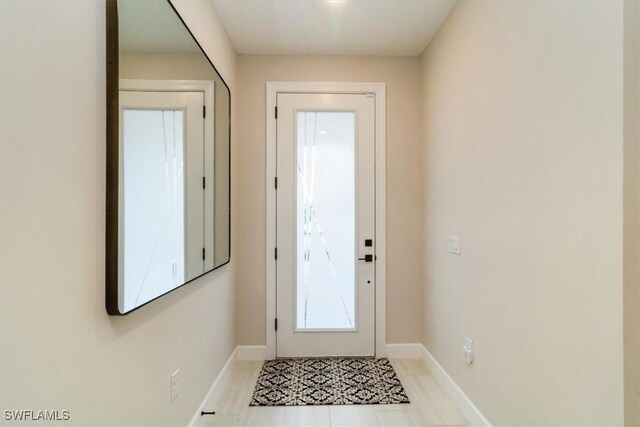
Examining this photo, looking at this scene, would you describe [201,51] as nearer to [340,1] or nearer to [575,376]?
[340,1]

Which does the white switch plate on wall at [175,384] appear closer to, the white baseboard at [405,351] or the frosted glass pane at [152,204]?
the frosted glass pane at [152,204]

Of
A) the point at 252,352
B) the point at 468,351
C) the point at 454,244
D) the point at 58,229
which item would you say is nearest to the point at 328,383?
the point at 252,352

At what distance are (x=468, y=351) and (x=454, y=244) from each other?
2.13 feet

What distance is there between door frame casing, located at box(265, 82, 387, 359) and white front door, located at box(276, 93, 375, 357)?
44 mm

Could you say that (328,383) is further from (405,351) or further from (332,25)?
(332,25)

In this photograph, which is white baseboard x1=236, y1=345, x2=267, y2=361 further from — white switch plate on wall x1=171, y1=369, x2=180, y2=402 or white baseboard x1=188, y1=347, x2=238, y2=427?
white switch plate on wall x1=171, y1=369, x2=180, y2=402

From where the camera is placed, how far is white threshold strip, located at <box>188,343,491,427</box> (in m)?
1.80

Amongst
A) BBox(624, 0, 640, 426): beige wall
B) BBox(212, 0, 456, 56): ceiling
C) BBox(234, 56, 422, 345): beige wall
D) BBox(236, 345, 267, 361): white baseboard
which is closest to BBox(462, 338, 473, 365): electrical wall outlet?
BBox(234, 56, 422, 345): beige wall

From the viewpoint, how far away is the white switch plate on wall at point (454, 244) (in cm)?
204

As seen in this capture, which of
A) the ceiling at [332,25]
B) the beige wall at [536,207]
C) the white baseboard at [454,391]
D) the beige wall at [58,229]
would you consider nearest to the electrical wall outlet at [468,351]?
the beige wall at [536,207]

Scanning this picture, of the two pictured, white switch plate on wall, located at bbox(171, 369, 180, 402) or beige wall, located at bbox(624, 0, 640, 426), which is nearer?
beige wall, located at bbox(624, 0, 640, 426)

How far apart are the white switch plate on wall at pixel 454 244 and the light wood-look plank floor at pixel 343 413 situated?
970mm

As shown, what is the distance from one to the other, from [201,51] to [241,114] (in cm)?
95

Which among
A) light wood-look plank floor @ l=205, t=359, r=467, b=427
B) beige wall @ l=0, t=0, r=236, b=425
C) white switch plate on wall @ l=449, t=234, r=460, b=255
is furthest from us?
white switch plate on wall @ l=449, t=234, r=460, b=255
